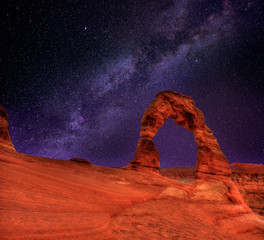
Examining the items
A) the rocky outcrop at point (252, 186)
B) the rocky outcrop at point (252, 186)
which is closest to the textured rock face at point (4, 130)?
the rocky outcrop at point (252, 186)

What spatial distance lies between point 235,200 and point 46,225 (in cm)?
1178

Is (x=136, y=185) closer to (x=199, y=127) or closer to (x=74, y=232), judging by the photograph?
(x=74, y=232)

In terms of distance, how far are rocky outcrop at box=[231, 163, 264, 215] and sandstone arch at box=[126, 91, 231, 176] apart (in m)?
9.23

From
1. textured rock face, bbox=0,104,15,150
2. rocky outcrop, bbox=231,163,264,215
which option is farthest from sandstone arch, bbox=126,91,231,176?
rocky outcrop, bbox=231,163,264,215

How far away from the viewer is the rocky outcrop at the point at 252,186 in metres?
17.2

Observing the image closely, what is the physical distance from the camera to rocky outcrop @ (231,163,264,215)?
17.2 metres

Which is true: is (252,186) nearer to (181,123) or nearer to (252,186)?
(252,186)

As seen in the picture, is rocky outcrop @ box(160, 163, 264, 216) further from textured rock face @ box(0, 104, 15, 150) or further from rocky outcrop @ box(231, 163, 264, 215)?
textured rock face @ box(0, 104, 15, 150)

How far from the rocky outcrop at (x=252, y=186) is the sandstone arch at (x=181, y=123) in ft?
30.3

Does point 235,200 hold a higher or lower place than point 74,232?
higher

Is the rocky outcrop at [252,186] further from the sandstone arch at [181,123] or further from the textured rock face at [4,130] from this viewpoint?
the textured rock face at [4,130]

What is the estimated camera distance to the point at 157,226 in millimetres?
3262

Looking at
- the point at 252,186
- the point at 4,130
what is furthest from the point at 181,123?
the point at 4,130

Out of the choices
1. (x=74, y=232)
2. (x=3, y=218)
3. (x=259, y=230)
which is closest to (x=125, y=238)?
(x=74, y=232)
